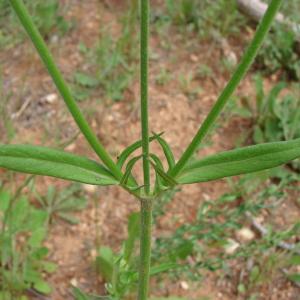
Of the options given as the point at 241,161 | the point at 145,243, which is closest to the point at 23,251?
the point at 145,243

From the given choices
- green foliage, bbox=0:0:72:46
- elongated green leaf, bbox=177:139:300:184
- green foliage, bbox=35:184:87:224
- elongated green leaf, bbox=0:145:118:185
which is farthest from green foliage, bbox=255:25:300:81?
A: elongated green leaf, bbox=0:145:118:185

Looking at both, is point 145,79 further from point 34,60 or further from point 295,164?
point 34,60

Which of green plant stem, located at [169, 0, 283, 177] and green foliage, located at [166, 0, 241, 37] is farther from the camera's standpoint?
green foliage, located at [166, 0, 241, 37]

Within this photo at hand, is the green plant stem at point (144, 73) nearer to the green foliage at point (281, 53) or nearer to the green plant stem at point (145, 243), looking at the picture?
the green plant stem at point (145, 243)

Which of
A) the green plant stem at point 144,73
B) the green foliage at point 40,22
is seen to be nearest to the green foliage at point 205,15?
the green foliage at point 40,22

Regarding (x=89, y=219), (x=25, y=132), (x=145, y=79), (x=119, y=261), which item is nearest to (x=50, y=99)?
(x=25, y=132)

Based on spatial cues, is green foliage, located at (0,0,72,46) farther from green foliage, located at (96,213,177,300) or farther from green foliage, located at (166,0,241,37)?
green foliage, located at (96,213,177,300)
